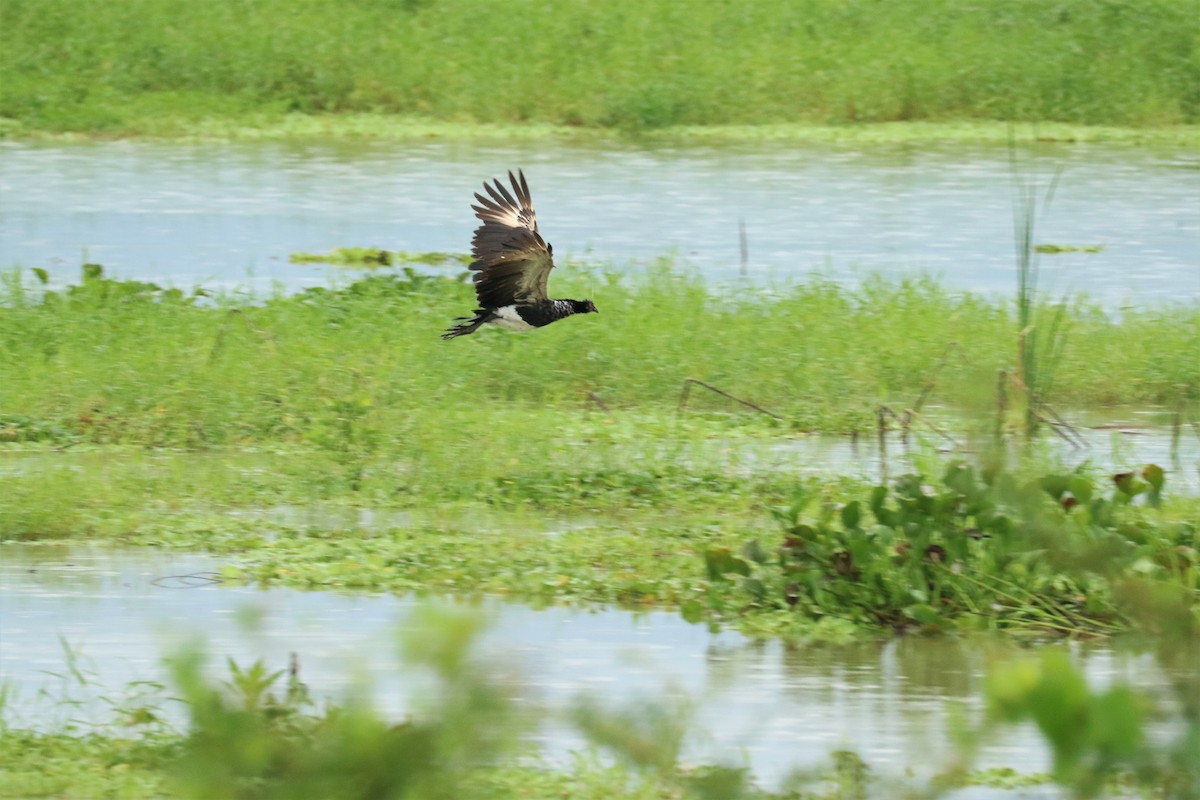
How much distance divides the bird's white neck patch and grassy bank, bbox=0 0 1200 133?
1409 cm

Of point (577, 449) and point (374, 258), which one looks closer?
point (577, 449)

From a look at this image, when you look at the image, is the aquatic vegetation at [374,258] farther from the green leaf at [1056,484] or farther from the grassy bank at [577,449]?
the green leaf at [1056,484]

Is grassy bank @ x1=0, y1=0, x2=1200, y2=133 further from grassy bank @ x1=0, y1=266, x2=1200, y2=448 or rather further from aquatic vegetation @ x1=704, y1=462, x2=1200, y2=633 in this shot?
aquatic vegetation @ x1=704, y1=462, x2=1200, y2=633

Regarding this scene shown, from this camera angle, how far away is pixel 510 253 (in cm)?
795

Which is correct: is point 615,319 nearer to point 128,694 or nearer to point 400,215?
point 128,694

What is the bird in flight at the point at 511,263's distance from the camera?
792cm

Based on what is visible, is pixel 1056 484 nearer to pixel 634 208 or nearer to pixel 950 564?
pixel 950 564

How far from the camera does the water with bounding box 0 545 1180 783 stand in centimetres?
538

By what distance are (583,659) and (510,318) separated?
2.48 metres

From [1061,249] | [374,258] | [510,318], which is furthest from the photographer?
[1061,249]

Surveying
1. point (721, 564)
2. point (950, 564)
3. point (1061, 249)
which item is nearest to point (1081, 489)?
point (950, 564)

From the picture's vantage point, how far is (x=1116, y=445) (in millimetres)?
8688

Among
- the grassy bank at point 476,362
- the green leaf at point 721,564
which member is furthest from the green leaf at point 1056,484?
the grassy bank at point 476,362

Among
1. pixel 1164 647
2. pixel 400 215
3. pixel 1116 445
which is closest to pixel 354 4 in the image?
pixel 400 215
